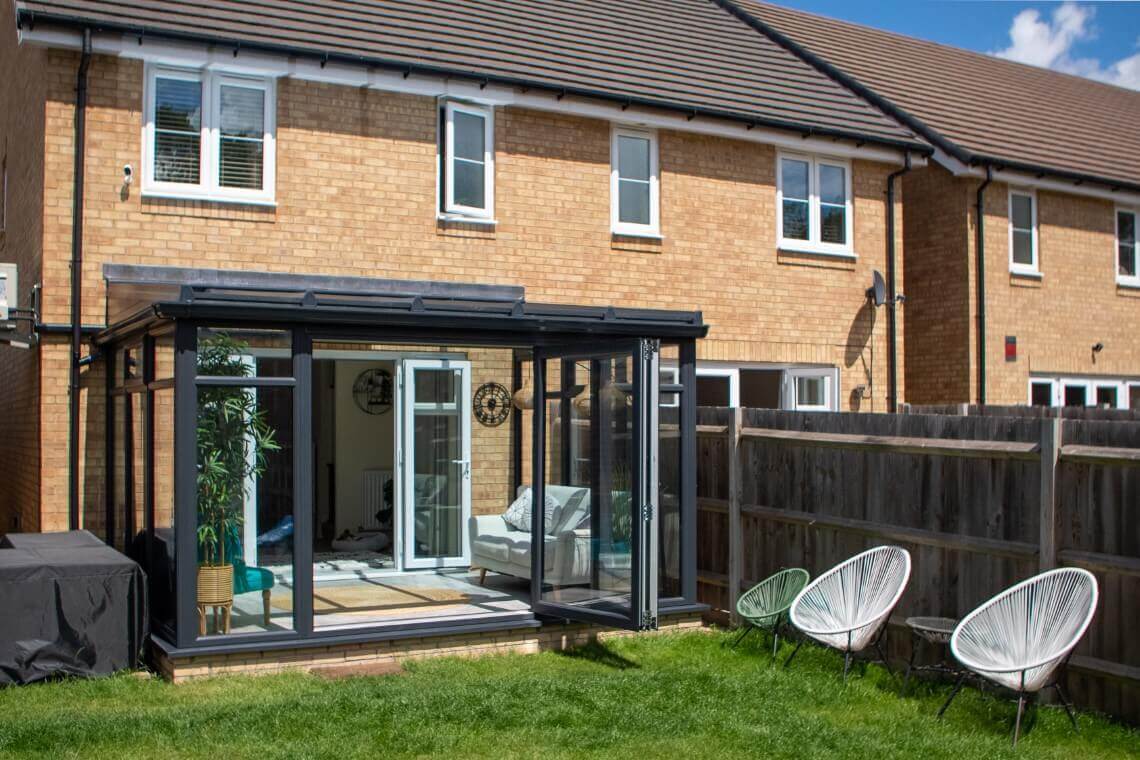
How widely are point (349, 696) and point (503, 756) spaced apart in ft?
5.06

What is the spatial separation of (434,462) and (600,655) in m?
3.49

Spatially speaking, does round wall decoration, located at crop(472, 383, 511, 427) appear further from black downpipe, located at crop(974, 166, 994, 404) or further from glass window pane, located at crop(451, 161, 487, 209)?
black downpipe, located at crop(974, 166, 994, 404)

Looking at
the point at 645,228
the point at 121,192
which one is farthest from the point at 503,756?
the point at 645,228

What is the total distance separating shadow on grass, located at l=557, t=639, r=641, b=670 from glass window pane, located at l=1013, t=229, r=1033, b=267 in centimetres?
1031

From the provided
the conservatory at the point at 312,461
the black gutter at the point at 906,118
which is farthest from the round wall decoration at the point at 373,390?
the black gutter at the point at 906,118

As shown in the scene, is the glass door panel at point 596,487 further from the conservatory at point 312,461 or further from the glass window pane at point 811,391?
the glass window pane at point 811,391

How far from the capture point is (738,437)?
10203 millimetres

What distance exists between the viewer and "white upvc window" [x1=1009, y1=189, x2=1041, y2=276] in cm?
1697

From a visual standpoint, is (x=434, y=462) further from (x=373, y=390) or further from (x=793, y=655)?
(x=793, y=655)

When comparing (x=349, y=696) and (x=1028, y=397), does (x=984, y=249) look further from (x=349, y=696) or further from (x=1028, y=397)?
(x=349, y=696)

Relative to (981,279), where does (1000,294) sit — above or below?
below

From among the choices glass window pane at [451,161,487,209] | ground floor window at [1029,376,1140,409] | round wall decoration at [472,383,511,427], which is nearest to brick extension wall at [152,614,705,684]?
round wall decoration at [472,383,511,427]

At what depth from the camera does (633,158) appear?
552 inches

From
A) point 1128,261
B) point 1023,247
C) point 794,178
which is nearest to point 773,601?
point 794,178
